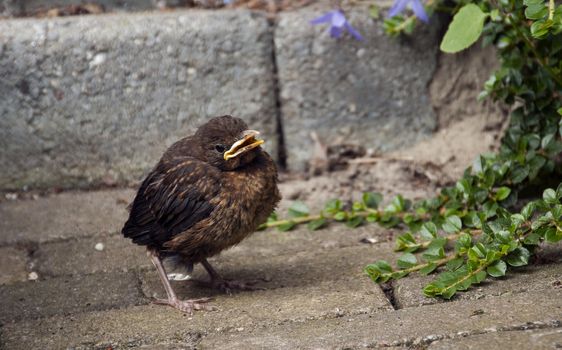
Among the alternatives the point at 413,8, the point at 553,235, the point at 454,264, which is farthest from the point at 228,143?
the point at 413,8

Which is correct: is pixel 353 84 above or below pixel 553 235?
above

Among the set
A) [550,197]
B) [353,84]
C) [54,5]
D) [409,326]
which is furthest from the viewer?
[54,5]

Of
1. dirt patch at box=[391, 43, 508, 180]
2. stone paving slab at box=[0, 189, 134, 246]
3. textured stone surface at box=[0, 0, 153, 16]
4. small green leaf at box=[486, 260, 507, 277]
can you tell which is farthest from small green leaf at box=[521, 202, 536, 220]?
textured stone surface at box=[0, 0, 153, 16]

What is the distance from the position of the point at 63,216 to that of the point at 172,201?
134 centimetres

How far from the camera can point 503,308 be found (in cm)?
332

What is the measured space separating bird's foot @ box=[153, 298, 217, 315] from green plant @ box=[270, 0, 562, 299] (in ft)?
2.31

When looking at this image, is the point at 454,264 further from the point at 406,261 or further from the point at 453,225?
the point at 453,225

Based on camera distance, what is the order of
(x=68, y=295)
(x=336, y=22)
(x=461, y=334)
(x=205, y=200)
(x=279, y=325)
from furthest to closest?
1. (x=336, y=22)
2. (x=68, y=295)
3. (x=205, y=200)
4. (x=279, y=325)
5. (x=461, y=334)

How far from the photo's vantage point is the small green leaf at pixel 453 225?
412 centimetres

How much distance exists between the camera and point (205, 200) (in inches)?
151

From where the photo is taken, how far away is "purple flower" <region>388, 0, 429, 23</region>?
16.5ft

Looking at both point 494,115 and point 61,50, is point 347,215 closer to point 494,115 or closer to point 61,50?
point 494,115

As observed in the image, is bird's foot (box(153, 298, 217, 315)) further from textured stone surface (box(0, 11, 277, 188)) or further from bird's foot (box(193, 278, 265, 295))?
textured stone surface (box(0, 11, 277, 188))

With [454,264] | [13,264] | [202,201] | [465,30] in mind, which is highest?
[465,30]
